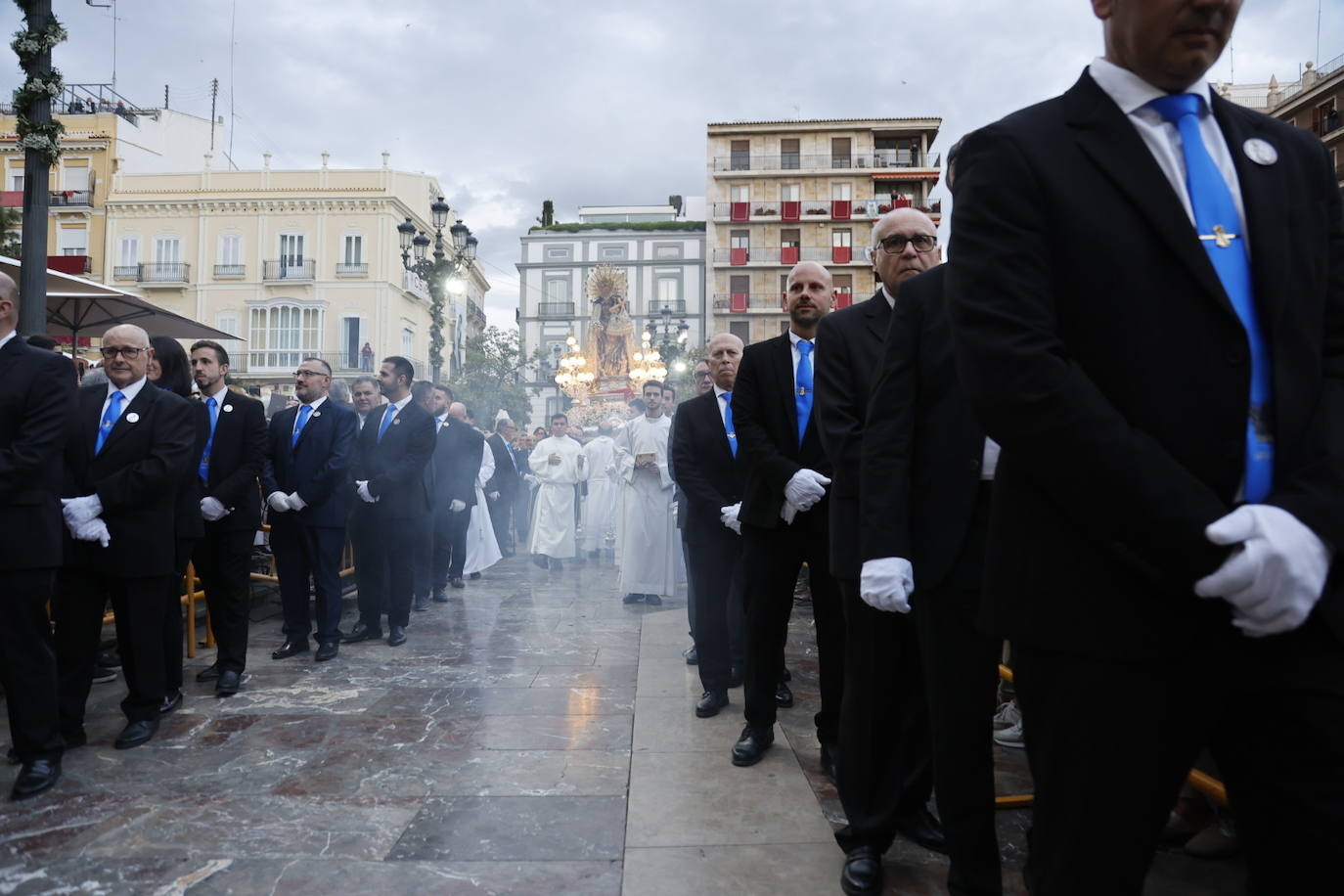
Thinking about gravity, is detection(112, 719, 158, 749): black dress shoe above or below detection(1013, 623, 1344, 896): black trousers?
below

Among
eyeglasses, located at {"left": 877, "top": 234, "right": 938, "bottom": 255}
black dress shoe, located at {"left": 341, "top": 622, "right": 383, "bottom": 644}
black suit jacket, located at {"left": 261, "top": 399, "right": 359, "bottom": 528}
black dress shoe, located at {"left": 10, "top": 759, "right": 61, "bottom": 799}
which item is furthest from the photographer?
black dress shoe, located at {"left": 341, "top": 622, "right": 383, "bottom": 644}

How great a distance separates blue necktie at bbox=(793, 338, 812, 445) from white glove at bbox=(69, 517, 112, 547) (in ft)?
9.55

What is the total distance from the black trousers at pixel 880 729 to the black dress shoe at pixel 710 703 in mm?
1722

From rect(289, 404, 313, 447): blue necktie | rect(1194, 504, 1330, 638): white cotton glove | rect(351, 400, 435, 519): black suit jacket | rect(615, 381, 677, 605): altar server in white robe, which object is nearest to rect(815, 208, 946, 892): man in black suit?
rect(1194, 504, 1330, 638): white cotton glove

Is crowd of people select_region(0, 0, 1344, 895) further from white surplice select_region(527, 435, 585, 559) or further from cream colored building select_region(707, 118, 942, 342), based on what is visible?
cream colored building select_region(707, 118, 942, 342)

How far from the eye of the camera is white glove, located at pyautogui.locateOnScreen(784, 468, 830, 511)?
3415 mm

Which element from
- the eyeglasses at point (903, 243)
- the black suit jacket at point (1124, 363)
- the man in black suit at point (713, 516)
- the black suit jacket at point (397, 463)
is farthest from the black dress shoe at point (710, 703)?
→ the black suit jacket at point (1124, 363)

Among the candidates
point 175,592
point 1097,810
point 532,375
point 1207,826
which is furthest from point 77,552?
point 532,375

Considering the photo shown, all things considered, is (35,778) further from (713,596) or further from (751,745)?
(713,596)

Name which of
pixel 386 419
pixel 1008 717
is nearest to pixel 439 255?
pixel 386 419

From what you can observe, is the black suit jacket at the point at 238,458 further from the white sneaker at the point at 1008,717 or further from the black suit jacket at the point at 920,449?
the white sneaker at the point at 1008,717

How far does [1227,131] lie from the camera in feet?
4.52

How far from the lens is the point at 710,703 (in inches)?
175

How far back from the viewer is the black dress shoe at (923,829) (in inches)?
110
